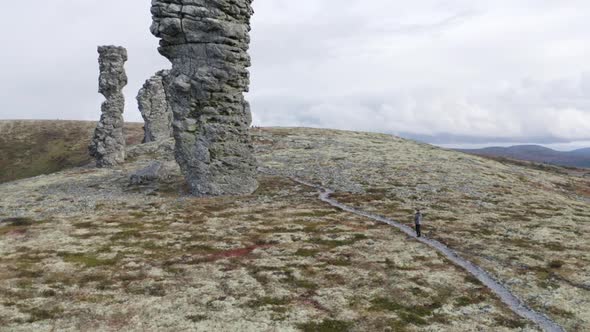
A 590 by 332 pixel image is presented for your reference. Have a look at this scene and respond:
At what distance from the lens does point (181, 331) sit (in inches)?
853

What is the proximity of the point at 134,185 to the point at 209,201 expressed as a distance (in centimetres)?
1746

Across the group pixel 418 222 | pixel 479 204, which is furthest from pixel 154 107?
pixel 418 222

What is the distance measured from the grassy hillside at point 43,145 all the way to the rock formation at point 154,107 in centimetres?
2707

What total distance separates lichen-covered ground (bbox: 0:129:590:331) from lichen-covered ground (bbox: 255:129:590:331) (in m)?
0.25

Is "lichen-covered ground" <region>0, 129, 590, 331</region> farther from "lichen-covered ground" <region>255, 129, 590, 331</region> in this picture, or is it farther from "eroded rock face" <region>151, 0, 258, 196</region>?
"eroded rock face" <region>151, 0, 258, 196</region>

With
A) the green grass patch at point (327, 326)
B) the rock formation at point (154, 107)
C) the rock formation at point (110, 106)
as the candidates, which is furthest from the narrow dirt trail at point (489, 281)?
the rock formation at point (154, 107)

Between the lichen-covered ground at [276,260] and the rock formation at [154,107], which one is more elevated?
the rock formation at [154,107]

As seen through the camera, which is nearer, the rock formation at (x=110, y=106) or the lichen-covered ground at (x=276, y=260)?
the lichen-covered ground at (x=276, y=260)

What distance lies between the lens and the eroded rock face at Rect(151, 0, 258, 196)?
175ft

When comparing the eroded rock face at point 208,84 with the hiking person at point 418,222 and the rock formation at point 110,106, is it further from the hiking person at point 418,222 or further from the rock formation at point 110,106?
the rock formation at point 110,106

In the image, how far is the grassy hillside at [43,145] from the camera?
132875 millimetres

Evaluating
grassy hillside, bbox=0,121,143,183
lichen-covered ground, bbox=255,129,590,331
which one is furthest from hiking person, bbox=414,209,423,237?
grassy hillside, bbox=0,121,143,183

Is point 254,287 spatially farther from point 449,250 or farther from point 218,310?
point 449,250

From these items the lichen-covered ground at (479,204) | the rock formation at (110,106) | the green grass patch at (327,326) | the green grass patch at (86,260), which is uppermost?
the rock formation at (110,106)
